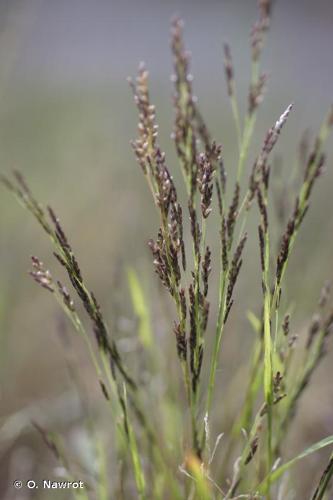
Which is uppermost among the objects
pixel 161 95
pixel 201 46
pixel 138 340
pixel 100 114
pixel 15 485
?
pixel 201 46

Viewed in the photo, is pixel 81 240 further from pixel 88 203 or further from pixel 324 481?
pixel 324 481

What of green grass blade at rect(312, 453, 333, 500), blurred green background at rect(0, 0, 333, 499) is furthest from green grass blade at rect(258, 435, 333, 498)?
blurred green background at rect(0, 0, 333, 499)

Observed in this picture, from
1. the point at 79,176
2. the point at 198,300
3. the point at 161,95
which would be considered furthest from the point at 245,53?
the point at 198,300

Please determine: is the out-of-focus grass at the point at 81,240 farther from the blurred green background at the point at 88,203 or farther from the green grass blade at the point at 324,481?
the green grass blade at the point at 324,481

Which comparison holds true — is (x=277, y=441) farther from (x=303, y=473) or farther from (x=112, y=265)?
(x=112, y=265)

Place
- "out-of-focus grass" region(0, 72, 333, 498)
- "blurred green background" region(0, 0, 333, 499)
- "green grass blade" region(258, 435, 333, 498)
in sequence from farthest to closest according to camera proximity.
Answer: "out-of-focus grass" region(0, 72, 333, 498) < "blurred green background" region(0, 0, 333, 499) < "green grass blade" region(258, 435, 333, 498)

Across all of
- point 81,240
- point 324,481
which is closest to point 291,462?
point 324,481

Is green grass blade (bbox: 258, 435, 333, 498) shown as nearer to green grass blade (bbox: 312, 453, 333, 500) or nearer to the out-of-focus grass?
green grass blade (bbox: 312, 453, 333, 500)

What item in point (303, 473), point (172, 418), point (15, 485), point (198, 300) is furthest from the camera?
point (303, 473)

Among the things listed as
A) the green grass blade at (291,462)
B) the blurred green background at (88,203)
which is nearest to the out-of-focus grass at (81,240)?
the blurred green background at (88,203)
